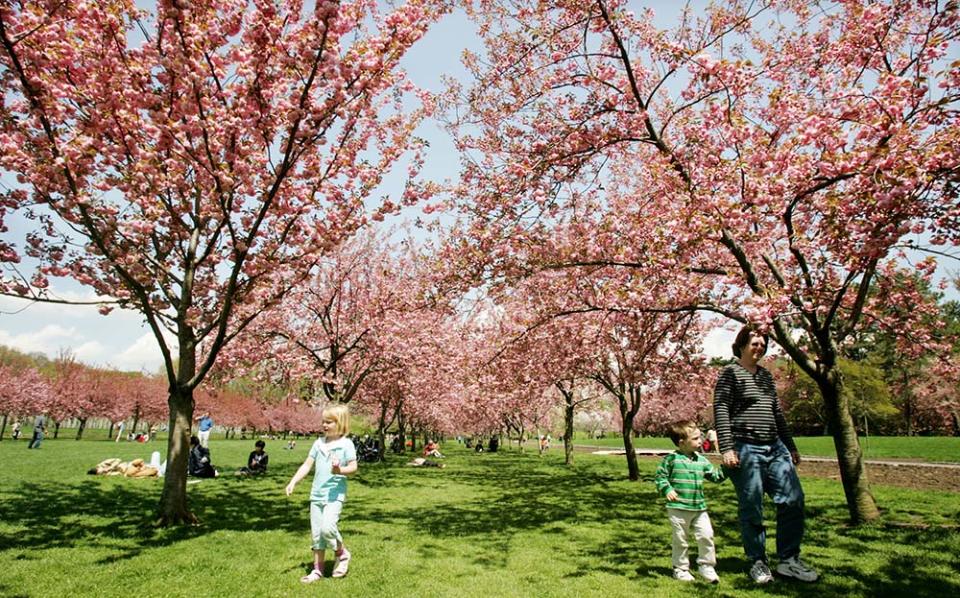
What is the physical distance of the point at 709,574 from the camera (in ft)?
17.1

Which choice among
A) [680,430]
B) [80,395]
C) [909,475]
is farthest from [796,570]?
[80,395]

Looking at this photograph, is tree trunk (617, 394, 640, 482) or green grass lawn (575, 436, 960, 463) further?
green grass lawn (575, 436, 960, 463)

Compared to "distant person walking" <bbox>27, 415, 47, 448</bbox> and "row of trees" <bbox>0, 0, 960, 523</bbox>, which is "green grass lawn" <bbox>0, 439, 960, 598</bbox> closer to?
"row of trees" <bbox>0, 0, 960, 523</bbox>

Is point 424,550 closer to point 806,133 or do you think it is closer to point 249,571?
point 249,571

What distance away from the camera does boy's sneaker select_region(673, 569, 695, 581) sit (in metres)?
5.33

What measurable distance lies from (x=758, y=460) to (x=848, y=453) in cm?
472

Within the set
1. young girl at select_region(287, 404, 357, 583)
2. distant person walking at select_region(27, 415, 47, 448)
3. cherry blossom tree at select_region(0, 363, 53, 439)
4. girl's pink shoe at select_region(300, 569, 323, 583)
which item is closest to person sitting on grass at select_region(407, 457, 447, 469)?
young girl at select_region(287, 404, 357, 583)

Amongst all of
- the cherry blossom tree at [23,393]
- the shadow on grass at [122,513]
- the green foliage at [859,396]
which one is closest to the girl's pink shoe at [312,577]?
the shadow on grass at [122,513]

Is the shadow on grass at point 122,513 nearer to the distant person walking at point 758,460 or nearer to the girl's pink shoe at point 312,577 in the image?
the girl's pink shoe at point 312,577

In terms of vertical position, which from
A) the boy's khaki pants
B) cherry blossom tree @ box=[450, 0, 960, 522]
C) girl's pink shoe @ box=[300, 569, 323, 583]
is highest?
cherry blossom tree @ box=[450, 0, 960, 522]

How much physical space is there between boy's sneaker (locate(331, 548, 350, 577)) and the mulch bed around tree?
58.2 ft

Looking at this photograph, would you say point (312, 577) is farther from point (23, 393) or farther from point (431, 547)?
point (23, 393)

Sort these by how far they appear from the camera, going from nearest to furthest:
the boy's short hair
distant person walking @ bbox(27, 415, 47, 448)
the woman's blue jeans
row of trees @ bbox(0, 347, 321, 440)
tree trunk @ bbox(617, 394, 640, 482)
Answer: the woman's blue jeans → the boy's short hair → tree trunk @ bbox(617, 394, 640, 482) → distant person walking @ bbox(27, 415, 47, 448) → row of trees @ bbox(0, 347, 321, 440)

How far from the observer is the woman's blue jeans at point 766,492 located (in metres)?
5.02
